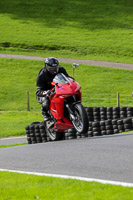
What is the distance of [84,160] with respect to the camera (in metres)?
9.59

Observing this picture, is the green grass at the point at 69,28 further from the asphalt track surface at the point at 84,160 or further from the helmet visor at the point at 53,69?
the asphalt track surface at the point at 84,160

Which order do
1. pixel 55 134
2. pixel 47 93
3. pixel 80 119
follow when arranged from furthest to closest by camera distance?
pixel 55 134
pixel 47 93
pixel 80 119

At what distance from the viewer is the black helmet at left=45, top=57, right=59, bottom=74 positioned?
12539 millimetres

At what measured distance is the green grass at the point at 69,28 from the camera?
185ft

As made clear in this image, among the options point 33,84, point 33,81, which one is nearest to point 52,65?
point 33,84

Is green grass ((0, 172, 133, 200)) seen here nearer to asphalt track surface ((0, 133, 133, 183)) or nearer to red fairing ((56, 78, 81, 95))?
asphalt track surface ((0, 133, 133, 183))

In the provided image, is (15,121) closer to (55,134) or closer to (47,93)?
(55,134)

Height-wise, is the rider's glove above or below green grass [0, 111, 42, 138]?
above

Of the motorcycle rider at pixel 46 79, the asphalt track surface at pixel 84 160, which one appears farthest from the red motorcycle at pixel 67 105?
the asphalt track surface at pixel 84 160

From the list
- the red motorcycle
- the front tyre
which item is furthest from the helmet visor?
the front tyre

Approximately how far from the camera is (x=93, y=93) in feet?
134

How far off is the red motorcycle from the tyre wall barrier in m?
3.22

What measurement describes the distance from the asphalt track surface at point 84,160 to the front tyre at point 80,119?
0.51 m

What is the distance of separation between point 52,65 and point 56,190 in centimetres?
601
